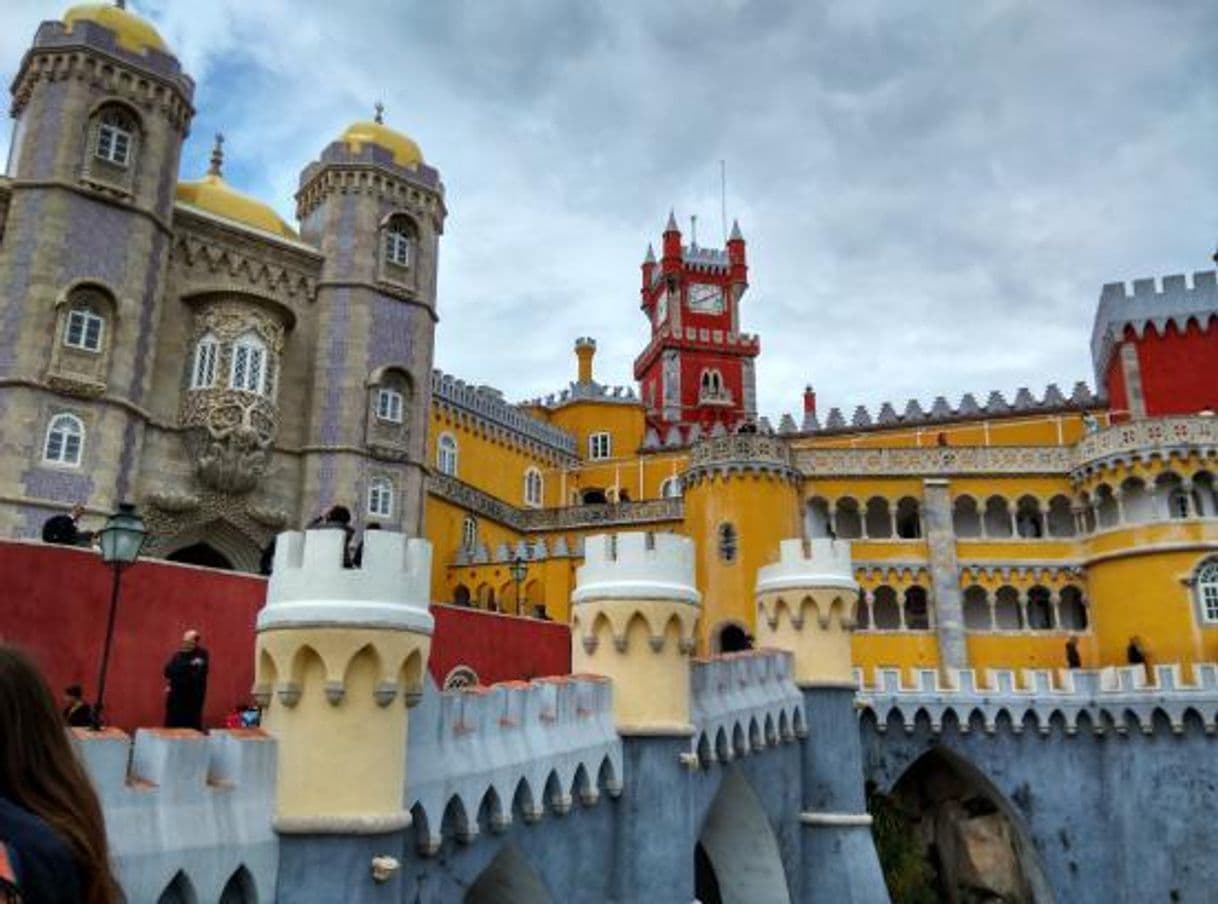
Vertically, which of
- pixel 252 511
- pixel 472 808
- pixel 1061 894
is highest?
pixel 252 511

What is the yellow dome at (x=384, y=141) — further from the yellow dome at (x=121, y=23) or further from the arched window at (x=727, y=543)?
→ the arched window at (x=727, y=543)

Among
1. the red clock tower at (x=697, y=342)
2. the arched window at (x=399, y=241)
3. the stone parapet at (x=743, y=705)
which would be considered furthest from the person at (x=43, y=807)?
the red clock tower at (x=697, y=342)

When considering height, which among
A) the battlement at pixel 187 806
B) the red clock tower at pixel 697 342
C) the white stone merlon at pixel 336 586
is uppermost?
the red clock tower at pixel 697 342

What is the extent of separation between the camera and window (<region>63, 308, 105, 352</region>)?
913 inches

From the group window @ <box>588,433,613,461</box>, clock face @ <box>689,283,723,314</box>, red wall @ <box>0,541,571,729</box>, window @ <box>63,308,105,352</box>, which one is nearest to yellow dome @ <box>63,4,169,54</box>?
window @ <box>63,308,105,352</box>

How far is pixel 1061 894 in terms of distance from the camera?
2872 centimetres

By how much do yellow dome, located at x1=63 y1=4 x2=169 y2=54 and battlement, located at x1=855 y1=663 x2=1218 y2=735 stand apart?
86.9 feet

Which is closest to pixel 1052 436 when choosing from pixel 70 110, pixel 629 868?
pixel 629 868

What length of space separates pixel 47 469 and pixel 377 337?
32.1 ft

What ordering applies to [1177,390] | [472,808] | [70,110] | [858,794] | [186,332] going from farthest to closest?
[1177,390], [186,332], [70,110], [858,794], [472,808]

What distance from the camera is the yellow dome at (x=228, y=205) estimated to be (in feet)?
92.2

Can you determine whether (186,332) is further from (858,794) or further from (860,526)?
(860,526)

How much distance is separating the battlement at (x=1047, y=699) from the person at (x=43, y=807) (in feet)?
91.5

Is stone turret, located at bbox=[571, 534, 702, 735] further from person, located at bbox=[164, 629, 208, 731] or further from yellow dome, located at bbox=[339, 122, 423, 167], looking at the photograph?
yellow dome, located at bbox=[339, 122, 423, 167]
